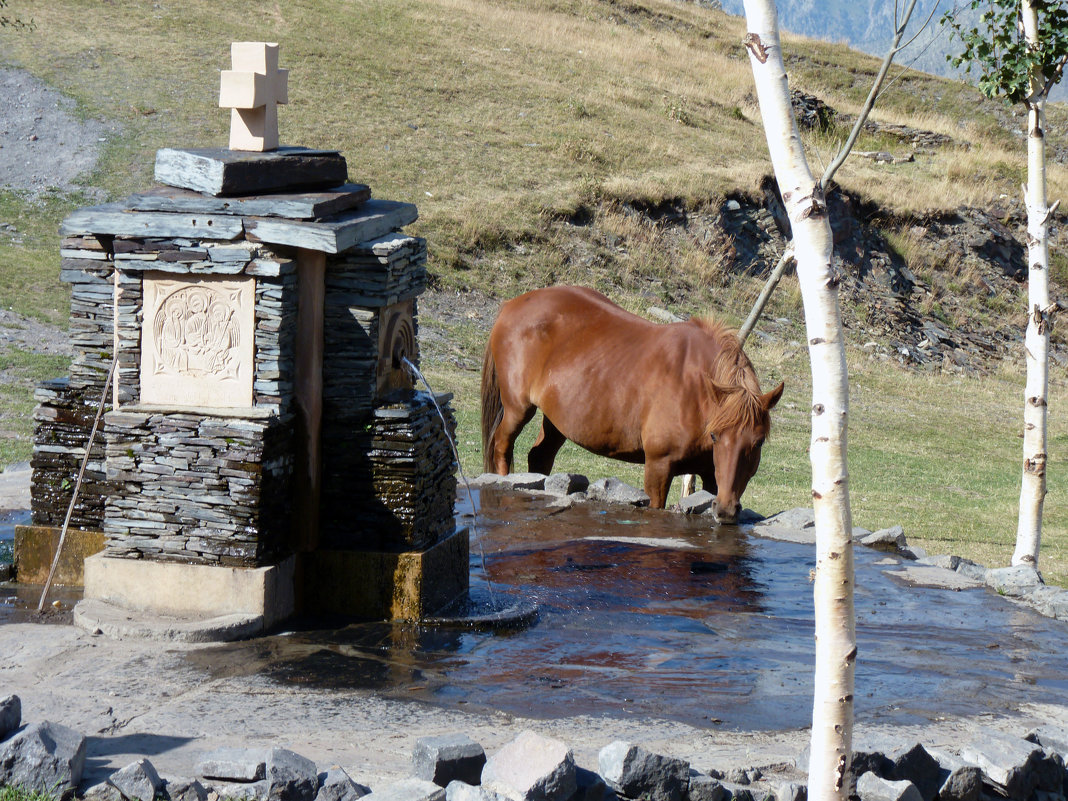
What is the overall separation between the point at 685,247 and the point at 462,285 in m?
6.80

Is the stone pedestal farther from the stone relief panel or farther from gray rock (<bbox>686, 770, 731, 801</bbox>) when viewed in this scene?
gray rock (<bbox>686, 770, 731, 801</bbox>)

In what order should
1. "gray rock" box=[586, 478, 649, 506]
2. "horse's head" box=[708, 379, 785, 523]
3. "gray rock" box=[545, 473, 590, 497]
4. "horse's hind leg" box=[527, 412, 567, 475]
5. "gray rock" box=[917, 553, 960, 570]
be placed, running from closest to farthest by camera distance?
1. "gray rock" box=[917, 553, 960, 570]
2. "horse's head" box=[708, 379, 785, 523]
3. "gray rock" box=[586, 478, 649, 506]
4. "gray rock" box=[545, 473, 590, 497]
5. "horse's hind leg" box=[527, 412, 567, 475]

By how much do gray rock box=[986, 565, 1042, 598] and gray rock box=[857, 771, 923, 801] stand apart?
391 centimetres

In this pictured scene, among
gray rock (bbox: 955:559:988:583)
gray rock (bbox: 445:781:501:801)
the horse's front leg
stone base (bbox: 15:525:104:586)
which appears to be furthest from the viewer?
the horse's front leg

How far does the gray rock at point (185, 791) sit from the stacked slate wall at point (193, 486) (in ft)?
7.29

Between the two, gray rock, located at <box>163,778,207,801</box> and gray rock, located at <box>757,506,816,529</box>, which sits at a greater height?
gray rock, located at <box>757,506,816,529</box>

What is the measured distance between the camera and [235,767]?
12.9ft

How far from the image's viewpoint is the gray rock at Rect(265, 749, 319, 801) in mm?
3807

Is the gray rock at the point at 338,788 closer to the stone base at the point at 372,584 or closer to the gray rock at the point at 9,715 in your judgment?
the gray rock at the point at 9,715

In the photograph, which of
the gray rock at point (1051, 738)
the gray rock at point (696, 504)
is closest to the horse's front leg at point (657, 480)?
the gray rock at point (696, 504)

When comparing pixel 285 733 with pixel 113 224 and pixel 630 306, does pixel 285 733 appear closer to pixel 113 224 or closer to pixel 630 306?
pixel 113 224

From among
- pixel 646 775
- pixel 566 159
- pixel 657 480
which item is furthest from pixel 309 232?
pixel 566 159

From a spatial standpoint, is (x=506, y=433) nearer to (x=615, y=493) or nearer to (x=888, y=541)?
(x=615, y=493)

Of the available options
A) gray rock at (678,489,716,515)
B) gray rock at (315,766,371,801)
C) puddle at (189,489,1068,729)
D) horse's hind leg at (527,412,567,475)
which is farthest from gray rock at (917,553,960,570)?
gray rock at (315,766,371,801)
